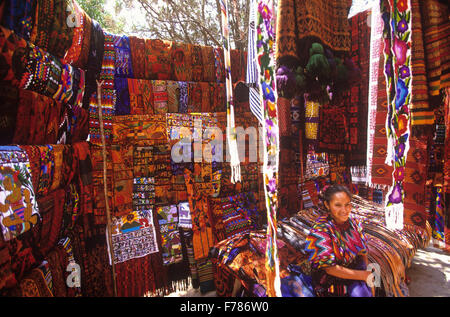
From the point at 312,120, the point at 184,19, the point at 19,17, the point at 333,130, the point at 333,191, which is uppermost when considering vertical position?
the point at 184,19

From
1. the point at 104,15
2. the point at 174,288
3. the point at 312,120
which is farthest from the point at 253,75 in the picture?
the point at 104,15

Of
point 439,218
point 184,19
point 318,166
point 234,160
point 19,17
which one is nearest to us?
point 19,17

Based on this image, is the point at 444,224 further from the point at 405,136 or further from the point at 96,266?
the point at 96,266

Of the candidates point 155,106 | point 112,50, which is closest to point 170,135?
point 155,106

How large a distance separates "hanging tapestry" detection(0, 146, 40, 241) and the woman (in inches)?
70.7

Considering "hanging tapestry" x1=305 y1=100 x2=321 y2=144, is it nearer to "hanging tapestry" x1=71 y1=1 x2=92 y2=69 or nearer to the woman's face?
the woman's face

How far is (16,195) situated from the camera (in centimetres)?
132

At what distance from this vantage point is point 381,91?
1936mm

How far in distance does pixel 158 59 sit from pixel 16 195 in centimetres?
184

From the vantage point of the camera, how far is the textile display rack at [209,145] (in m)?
1.47

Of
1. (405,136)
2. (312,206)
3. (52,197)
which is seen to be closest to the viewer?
(405,136)

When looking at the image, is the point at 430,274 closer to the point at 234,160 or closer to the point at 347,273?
the point at 347,273

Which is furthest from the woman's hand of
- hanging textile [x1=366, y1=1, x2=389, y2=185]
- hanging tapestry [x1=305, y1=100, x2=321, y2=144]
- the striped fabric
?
the striped fabric

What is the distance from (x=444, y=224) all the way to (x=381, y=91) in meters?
1.49
